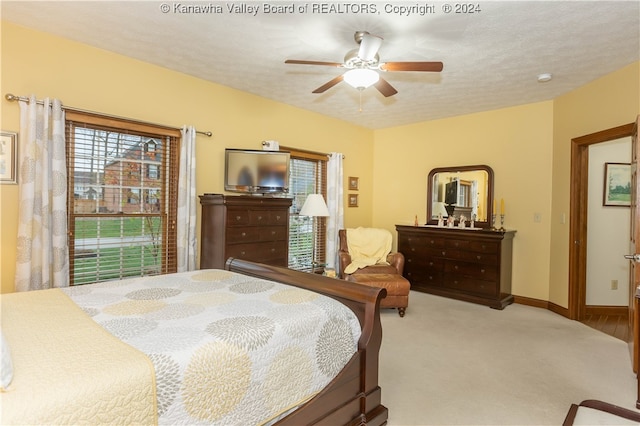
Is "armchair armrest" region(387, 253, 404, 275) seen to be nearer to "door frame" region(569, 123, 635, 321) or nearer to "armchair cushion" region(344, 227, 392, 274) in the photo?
"armchair cushion" region(344, 227, 392, 274)

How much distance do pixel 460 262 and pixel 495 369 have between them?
217 centimetres

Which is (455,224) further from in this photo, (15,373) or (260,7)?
(15,373)

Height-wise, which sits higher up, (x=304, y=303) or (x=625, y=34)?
(x=625, y=34)

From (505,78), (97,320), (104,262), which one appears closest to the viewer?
(97,320)

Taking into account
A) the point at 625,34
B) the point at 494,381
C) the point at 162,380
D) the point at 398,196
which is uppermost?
the point at 625,34

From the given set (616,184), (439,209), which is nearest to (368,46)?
(439,209)

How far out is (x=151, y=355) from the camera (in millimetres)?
1187

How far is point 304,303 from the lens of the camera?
1816 mm

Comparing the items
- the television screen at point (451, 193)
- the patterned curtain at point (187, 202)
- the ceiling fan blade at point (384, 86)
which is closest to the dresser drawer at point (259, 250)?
the patterned curtain at point (187, 202)

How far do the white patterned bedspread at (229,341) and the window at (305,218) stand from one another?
2998mm

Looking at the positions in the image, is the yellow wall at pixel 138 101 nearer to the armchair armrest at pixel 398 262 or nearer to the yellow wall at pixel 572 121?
the armchair armrest at pixel 398 262

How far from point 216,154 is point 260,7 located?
1.96m

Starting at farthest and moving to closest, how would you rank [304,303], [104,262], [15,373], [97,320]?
[104,262] < [304,303] < [97,320] < [15,373]

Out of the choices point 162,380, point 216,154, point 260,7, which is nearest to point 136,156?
point 216,154
